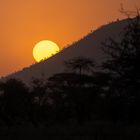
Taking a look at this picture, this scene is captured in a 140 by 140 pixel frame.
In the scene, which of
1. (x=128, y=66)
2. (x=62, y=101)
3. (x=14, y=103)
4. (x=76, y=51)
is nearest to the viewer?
(x=128, y=66)

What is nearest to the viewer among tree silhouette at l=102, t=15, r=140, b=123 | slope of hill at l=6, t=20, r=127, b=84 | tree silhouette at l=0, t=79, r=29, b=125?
tree silhouette at l=102, t=15, r=140, b=123

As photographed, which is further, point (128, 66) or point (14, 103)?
point (14, 103)

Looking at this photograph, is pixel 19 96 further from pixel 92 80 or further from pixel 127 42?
pixel 127 42

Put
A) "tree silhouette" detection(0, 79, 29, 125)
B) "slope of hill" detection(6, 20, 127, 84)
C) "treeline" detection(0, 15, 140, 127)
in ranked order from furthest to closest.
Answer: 1. "slope of hill" detection(6, 20, 127, 84)
2. "tree silhouette" detection(0, 79, 29, 125)
3. "treeline" detection(0, 15, 140, 127)

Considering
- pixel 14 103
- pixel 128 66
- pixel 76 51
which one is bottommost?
pixel 128 66

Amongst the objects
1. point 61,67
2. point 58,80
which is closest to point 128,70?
point 58,80

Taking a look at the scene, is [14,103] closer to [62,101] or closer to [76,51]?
[62,101]

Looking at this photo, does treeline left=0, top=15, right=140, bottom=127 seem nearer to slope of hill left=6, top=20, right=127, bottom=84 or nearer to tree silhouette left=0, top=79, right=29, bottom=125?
tree silhouette left=0, top=79, right=29, bottom=125

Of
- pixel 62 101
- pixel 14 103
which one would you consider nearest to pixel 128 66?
pixel 14 103

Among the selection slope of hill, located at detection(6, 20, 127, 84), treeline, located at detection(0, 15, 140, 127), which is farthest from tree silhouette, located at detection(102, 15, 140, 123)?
slope of hill, located at detection(6, 20, 127, 84)

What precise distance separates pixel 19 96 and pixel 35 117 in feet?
7.91

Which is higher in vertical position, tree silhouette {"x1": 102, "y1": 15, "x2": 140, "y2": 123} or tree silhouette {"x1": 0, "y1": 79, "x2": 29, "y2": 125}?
tree silhouette {"x1": 0, "y1": 79, "x2": 29, "y2": 125}

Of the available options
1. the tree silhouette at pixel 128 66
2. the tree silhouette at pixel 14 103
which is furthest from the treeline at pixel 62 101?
the tree silhouette at pixel 128 66

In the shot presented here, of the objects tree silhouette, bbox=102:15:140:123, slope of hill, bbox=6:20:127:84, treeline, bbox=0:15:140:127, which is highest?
slope of hill, bbox=6:20:127:84
